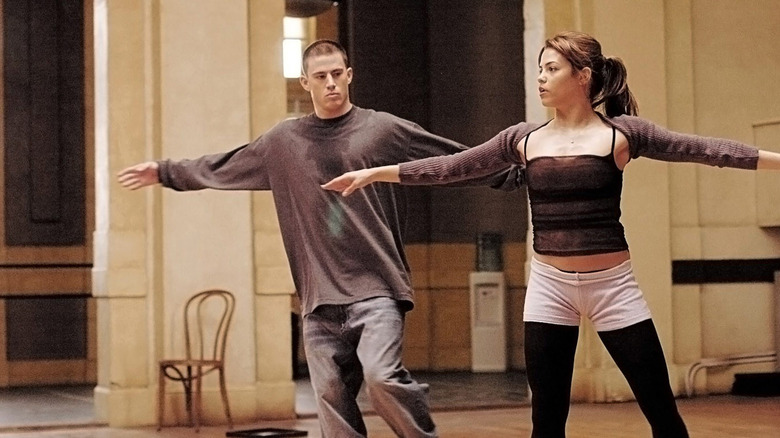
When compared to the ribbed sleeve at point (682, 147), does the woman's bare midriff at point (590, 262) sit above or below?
below

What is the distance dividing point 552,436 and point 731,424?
4.19 metres

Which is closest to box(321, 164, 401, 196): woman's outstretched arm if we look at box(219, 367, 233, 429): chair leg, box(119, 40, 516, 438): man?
box(119, 40, 516, 438): man

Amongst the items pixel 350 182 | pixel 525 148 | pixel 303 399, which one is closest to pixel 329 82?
pixel 350 182

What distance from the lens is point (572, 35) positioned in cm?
385

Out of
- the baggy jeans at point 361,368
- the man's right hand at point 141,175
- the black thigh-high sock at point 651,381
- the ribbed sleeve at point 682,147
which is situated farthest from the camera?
the man's right hand at point 141,175

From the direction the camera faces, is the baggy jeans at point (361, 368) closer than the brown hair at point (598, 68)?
No

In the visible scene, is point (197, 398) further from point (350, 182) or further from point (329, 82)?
point (350, 182)

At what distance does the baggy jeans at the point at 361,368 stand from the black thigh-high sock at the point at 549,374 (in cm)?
57

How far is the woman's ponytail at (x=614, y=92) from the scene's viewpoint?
3.87 meters

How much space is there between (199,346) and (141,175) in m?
3.70

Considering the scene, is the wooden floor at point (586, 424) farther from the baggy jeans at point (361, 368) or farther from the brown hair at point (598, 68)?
the brown hair at point (598, 68)

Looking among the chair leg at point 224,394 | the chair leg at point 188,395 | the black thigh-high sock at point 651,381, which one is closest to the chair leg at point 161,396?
the chair leg at point 188,395

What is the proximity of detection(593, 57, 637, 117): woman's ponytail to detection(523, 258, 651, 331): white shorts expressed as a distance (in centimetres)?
45

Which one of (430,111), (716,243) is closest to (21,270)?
(430,111)
